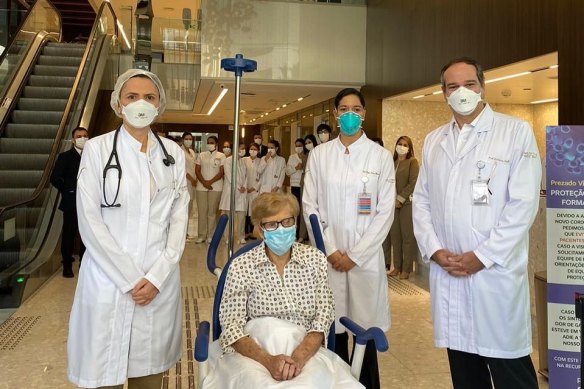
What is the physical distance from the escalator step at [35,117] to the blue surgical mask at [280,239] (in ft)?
24.5

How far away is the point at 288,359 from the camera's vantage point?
6.52 ft

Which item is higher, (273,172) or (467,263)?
(273,172)

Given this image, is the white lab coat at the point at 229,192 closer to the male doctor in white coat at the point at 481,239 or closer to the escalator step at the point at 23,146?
the escalator step at the point at 23,146

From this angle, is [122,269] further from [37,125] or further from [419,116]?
[419,116]

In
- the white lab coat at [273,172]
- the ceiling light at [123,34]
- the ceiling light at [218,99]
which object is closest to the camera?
the white lab coat at [273,172]

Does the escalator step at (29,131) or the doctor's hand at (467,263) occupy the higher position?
the escalator step at (29,131)

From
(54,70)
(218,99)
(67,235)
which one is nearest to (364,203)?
(67,235)

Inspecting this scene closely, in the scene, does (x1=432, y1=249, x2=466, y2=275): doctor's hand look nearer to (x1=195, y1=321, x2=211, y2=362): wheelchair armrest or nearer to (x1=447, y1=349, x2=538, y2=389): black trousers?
(x1=447, y1=349, x2=538, y2=389): black trousers

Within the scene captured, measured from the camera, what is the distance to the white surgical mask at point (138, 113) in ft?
7.60

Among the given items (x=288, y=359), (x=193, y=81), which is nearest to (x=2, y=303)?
(x=288, y=359)

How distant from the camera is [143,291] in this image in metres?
2.21

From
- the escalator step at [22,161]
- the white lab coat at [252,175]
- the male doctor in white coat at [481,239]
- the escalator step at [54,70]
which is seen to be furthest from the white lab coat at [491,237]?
the escalator step at [54,70]

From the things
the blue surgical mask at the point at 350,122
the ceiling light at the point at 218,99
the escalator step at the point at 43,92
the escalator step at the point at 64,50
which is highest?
the escalator step at the point at 64,50

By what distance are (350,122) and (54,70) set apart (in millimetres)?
8611
